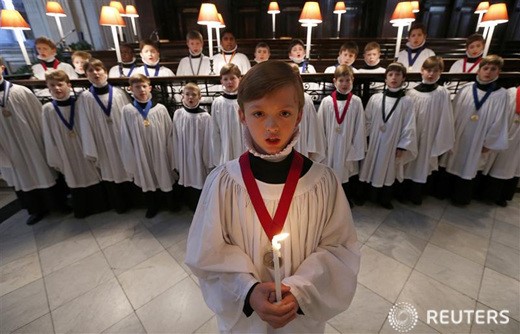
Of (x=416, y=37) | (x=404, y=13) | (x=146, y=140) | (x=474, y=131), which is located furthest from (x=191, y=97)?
(x=416, y=37)

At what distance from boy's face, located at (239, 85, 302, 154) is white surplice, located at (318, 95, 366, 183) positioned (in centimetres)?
242

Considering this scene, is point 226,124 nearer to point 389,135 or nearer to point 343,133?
point 343,133

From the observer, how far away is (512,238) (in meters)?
2.97

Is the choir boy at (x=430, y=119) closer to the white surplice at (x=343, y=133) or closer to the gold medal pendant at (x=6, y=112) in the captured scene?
the white surplice at (x=343, y=133)

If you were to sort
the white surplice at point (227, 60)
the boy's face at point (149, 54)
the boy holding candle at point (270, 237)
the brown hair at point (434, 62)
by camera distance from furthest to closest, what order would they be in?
the white surplice at point (227, 60) → the boy's face at point (149, 54) → the brown hair at point (434, 62) → the boy holding candle at point (270, 237)

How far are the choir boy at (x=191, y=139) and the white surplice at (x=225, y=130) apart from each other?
0.12 meters

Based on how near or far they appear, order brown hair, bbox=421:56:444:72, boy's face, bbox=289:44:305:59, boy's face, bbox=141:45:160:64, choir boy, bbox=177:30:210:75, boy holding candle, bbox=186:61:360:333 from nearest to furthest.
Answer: boy holding candle, bbox=186:61:360:333 < brown hair, bbox=421:56:444:72 < boy's face, bbox=141:45:160:64 < boy's face, bbox=289:44:305:59 < choir boy, bbox=177:30:210:75

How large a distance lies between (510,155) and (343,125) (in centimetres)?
238

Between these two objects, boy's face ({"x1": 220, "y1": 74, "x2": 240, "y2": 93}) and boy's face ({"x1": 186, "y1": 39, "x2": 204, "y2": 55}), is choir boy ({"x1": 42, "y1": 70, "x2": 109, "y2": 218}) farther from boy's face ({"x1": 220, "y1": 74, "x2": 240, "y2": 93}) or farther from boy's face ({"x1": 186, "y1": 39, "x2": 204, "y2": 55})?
boy's face ({"x1": 186, "y1": 39, "x2": 204, "y2": 55})

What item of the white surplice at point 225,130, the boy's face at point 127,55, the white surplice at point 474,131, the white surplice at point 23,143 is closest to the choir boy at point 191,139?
the white surplice at point 225,130

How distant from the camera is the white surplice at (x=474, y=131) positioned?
121 inches

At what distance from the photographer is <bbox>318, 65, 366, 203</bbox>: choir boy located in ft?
10.1

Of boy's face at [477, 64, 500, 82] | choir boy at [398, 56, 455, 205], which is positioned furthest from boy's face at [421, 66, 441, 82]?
boy's face at [477, 64, 500, 82]

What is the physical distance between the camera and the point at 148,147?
125 inches
